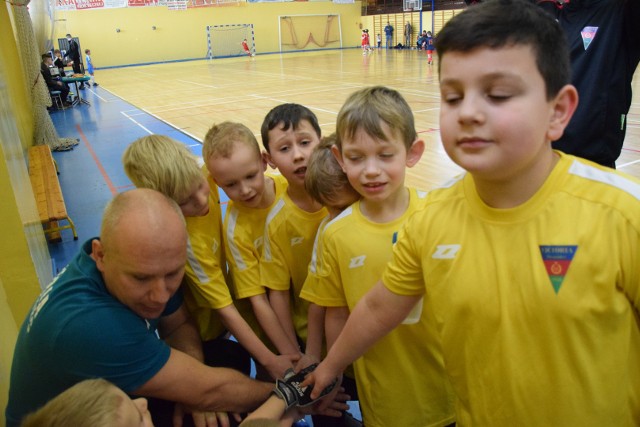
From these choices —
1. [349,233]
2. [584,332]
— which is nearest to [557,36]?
[584,332]

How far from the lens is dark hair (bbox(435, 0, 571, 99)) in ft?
2.88

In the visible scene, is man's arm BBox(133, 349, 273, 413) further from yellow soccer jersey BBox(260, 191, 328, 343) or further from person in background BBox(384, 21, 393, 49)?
person in background BBox(384, 21, 393, 49)

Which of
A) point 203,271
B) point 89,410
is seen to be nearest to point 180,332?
point 203,271

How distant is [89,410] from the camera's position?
0.93 m

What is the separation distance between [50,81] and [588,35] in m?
13.5

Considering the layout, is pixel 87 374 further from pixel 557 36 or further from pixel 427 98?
pixel 427 98

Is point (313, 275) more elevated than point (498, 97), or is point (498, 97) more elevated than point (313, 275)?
point (498, 97)

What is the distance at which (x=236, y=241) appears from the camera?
6.48 ft

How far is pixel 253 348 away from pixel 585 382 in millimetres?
1224

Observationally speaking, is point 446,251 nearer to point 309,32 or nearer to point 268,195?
point 268,195

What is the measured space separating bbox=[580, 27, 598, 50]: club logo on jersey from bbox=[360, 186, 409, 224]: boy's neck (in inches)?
53.6

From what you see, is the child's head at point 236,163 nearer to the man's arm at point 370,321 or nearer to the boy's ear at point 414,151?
the boy's ear at point 414,151

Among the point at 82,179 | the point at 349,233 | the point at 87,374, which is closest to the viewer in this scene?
the point at 87,374

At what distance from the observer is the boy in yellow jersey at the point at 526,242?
2.89 ft
